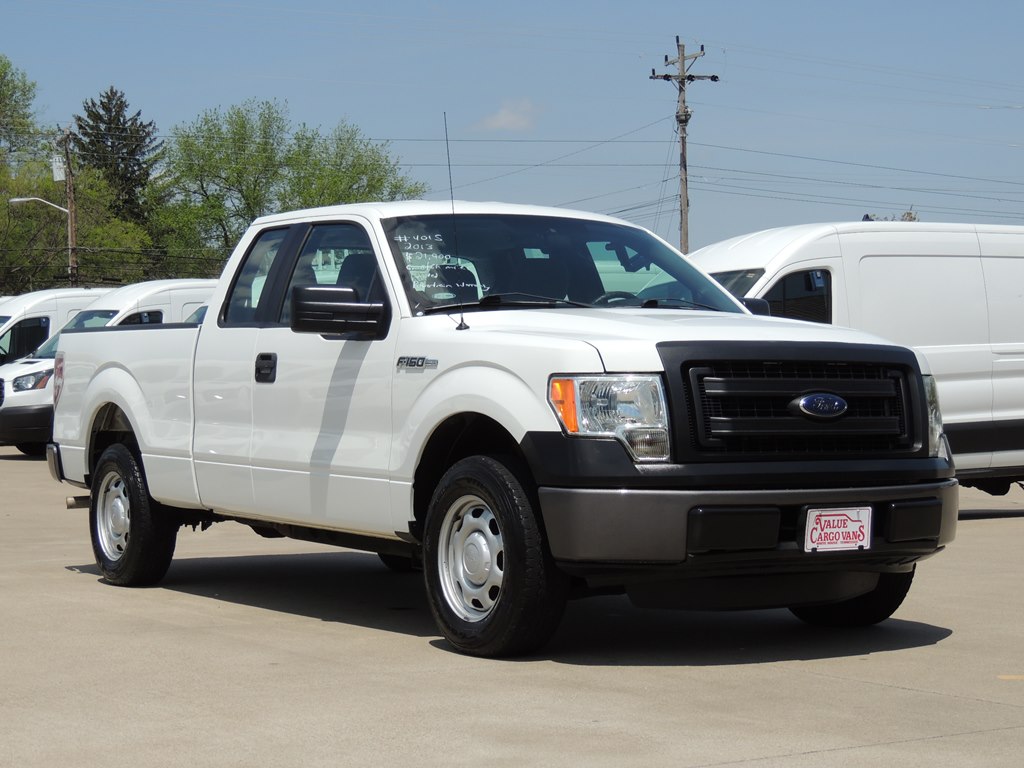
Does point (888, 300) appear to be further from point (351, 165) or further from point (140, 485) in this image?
point (351, 165)

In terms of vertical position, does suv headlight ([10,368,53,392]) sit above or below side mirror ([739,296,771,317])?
below

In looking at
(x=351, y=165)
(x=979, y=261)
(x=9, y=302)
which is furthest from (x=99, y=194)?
(x=979, y=261)

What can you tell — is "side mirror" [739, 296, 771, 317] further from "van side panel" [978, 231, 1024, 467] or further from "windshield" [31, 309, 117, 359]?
"windshield" [31, 309, 117, 359]

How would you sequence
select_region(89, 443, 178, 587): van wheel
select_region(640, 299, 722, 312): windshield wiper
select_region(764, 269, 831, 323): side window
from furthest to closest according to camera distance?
select_region(764, 269, 831, 323): side window
select_region(89, 443, 178, 587): van wheel
select_region(640, 299, 722, 312): windshield wiper

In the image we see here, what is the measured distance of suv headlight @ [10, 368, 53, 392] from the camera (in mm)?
21703

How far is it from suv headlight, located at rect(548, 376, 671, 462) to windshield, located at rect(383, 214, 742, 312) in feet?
3.77

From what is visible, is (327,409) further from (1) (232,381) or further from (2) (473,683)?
(2) (473,683)

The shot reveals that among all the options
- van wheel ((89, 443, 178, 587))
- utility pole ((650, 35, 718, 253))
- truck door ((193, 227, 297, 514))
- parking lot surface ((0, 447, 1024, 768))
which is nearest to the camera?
parking lot surface ((0, 447, 1024, 768))

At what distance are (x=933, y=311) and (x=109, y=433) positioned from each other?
7.12m

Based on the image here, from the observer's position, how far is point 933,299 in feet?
45.9

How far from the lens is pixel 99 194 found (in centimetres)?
8719

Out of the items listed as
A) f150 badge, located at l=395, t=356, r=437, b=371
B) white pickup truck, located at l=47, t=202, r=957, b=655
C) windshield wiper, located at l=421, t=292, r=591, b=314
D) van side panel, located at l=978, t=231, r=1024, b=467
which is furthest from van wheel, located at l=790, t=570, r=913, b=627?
van side panel, located at l=978, t=231, r=1024, b=467

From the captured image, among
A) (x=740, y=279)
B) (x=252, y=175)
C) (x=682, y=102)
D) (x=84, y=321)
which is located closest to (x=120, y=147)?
(x=252, y=175)

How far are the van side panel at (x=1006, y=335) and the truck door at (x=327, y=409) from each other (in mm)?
7520
